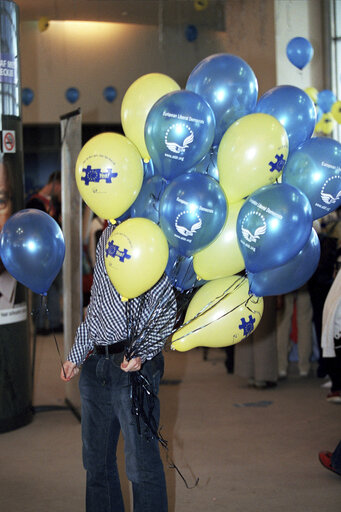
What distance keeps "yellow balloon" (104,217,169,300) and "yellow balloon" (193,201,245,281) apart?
0.17 metres

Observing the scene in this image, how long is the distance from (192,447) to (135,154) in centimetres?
242

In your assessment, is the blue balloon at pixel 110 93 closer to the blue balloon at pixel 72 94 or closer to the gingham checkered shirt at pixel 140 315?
the blue balloon at pixel 72 94

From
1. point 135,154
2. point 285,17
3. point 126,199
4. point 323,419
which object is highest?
point 285,17

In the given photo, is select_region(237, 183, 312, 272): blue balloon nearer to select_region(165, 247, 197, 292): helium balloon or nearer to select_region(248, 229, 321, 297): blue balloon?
select_region(248, 229, 321, 297): blue balloon

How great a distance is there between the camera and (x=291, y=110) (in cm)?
265

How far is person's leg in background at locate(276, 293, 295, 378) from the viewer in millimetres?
6172

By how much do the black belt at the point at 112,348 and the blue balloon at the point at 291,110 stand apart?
1.01 metres

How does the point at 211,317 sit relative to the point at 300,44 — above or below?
below

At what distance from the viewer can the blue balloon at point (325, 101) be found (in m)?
8.36

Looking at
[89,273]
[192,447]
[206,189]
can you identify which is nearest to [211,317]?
[206,189]

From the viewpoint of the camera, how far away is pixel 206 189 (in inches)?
94.7

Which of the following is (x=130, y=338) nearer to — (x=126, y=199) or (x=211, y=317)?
(x=211, y=317)

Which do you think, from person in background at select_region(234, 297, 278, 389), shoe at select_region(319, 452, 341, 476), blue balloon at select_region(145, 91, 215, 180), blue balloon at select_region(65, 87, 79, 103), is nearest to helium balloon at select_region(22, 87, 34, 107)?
blue balloon at select_region(65, 87, 79, 103)

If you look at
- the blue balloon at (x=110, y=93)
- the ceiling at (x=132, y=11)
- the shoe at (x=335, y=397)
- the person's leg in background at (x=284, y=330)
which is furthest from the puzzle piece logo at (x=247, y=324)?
the blue balloon at (x=110, y=93)
